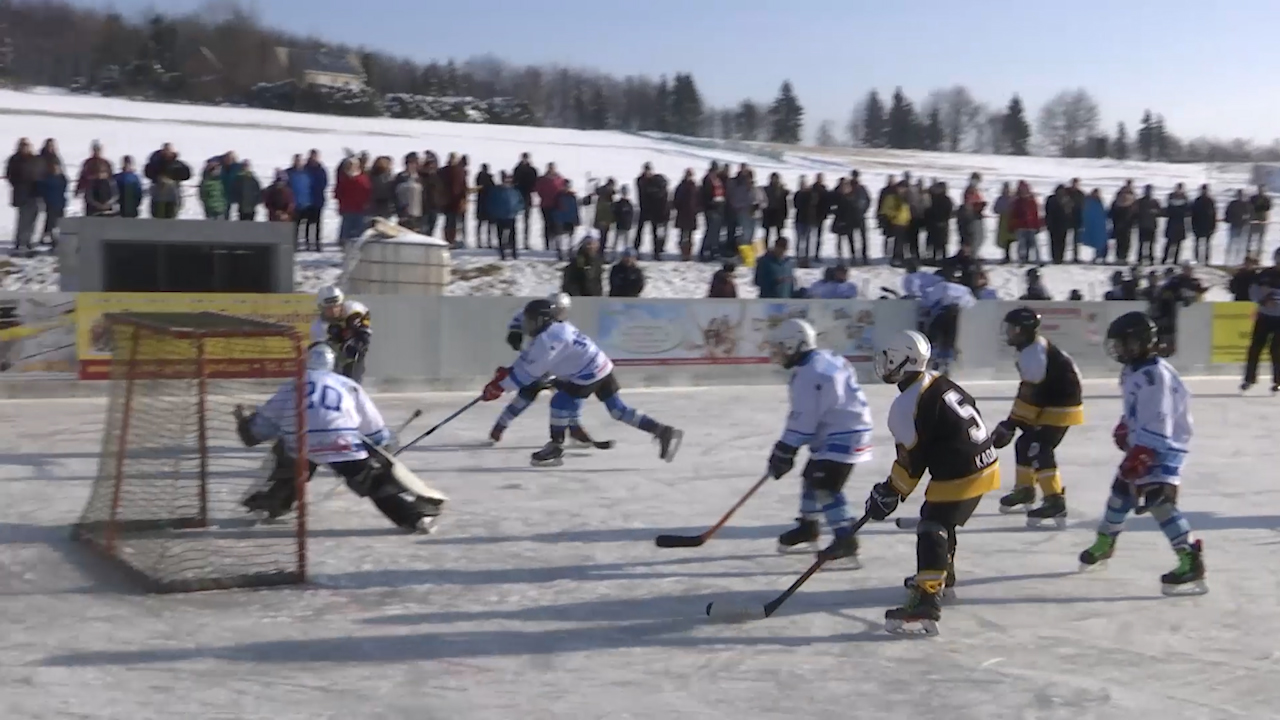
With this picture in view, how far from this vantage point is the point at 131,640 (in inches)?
235

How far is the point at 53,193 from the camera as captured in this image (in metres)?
18.0

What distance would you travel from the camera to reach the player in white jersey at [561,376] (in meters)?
10.3

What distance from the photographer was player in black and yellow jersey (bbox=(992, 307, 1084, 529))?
8.60m

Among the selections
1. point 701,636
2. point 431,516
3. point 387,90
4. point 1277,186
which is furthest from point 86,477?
point 387,90

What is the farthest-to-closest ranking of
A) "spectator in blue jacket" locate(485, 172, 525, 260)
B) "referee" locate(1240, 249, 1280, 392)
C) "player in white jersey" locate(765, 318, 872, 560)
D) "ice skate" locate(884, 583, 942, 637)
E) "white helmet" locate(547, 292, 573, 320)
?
"spectator in blue jacket" locate(485, 172, 525, 260)
"referee" locate(1240, 249, 1280, 392)
"white helmet" locate(547, 292, 573, 320)
"player in white jersey" locate(765, 318, 872, 560)
"ice skate" locate(884, 583, 942, 637)

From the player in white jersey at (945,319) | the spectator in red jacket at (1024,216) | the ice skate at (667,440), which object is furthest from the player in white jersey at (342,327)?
the spectator in red jacket at (1024,216)

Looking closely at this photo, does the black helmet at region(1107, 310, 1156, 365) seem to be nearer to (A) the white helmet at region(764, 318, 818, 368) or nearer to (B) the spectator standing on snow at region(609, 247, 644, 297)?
(A) the white helmet at region(764, 318, 818, 368)

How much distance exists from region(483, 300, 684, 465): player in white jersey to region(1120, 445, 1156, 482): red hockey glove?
417 centimetres

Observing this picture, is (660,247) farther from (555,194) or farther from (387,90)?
(387,90)

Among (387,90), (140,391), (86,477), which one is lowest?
(86,477)

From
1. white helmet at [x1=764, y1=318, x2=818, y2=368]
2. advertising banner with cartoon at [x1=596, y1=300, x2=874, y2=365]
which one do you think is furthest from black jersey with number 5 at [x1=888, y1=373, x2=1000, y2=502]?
advertising banner with cartoon at [x1=596, y1=300, x2=874, y2=365]

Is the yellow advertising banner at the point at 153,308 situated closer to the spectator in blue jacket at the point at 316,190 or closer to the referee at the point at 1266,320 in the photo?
the spectator in blue jacket at the point at 316,190

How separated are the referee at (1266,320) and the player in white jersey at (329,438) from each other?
11563 millimetres

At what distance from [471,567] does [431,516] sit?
0.77m
